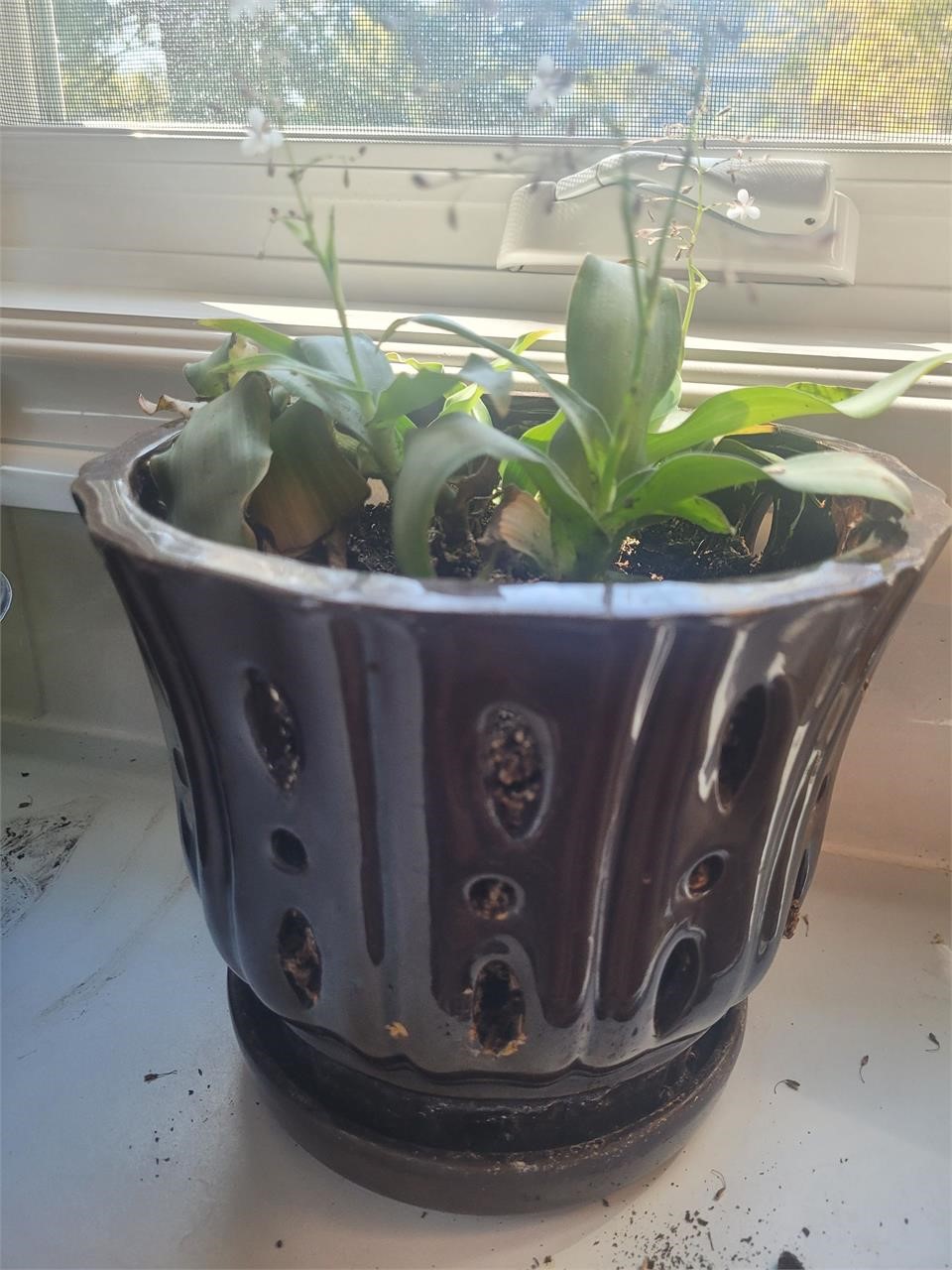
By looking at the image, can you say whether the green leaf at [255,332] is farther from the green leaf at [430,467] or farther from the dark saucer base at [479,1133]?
the dark saucer base at [479,1133]

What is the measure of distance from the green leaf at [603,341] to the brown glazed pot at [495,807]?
137mm

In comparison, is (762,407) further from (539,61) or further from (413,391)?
(539,61)

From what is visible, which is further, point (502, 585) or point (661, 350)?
point (661, 350)

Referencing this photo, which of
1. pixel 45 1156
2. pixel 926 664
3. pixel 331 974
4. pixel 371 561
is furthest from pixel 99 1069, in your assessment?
pixel 926 664

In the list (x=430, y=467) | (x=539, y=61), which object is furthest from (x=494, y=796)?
(x=539, y=61)

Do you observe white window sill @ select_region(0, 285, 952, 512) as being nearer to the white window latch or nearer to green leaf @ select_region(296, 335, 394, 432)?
the white window latch

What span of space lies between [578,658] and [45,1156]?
0.48m

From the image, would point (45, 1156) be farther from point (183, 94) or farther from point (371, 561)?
point (183, 94)

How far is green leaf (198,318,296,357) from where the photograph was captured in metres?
0.49

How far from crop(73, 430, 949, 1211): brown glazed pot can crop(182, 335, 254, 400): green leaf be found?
0.12ft

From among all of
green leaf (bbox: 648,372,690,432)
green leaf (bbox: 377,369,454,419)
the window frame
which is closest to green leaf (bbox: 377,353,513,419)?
green leaf (bbox: 377,369,454,419)

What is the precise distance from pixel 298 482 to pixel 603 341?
16 centimetres

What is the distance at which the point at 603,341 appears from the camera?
1.47ft

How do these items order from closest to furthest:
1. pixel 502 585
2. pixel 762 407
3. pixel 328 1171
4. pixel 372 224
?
pixel 502 585, pixel 762 407, pixel 328 1171, pixel 372 224
